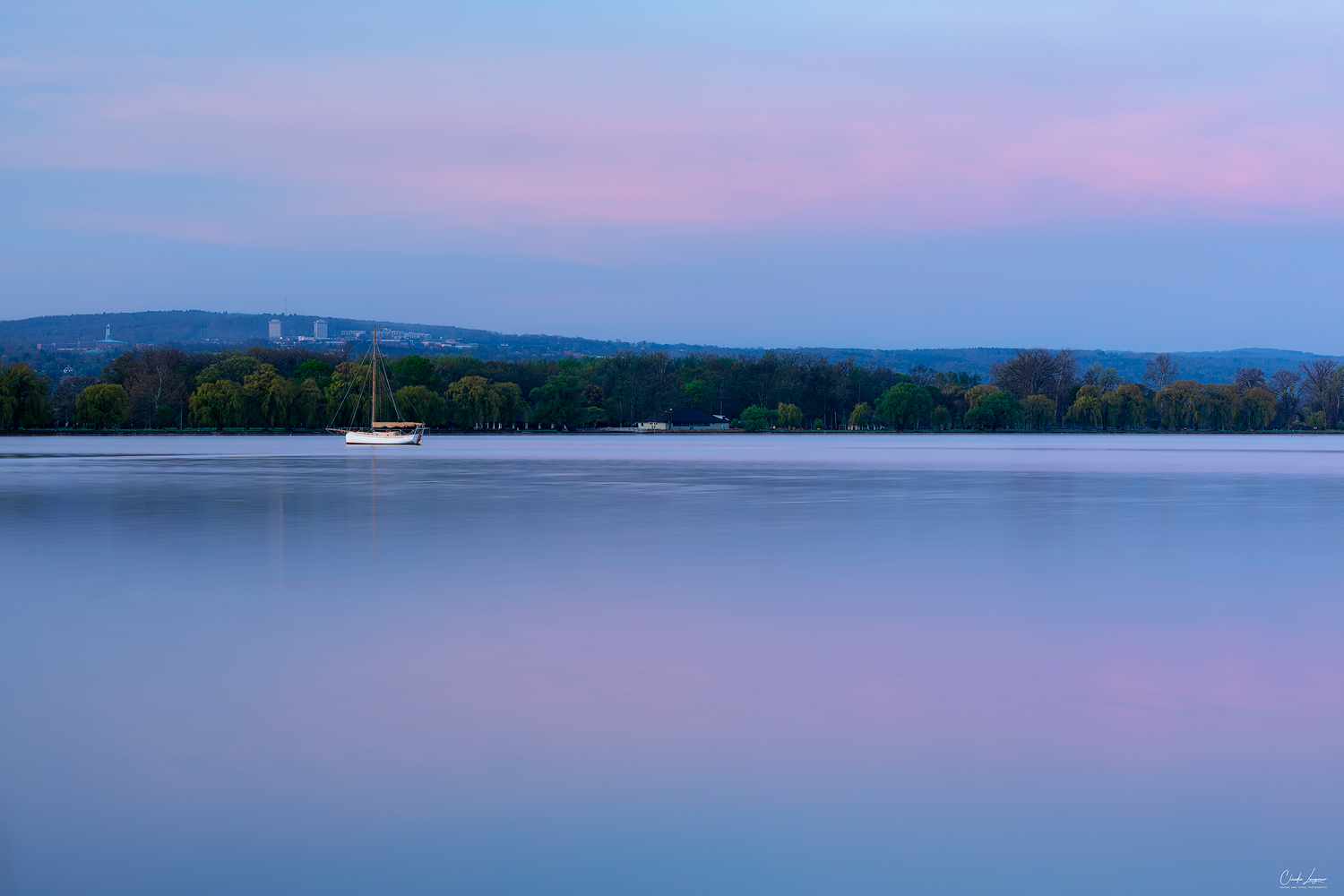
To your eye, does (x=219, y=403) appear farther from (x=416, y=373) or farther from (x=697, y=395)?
(x=697, y=395)

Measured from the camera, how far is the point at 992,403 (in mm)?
170250

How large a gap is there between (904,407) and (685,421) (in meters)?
35.8

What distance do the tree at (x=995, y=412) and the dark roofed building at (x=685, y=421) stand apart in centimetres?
3806

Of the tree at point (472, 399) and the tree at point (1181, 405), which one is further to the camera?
the tree at point (1181, 405)

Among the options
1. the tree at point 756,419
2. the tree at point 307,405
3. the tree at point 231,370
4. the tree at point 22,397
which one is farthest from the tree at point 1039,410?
the tree at point 22,397

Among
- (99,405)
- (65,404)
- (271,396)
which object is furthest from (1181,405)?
(65,404)

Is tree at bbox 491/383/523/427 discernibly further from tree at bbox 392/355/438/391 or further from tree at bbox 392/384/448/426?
tree at bbox 392/355/438/391

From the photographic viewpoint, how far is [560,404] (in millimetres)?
161625

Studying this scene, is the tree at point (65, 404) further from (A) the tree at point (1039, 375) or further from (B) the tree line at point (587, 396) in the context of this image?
(A) the tree at point (1039, 375)

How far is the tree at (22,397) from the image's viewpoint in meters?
105

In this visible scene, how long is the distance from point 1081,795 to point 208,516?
19.9 meters

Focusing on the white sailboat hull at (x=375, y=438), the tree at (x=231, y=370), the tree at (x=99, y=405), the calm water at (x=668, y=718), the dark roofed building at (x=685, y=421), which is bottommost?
the dark roofed building at (x=685, y=421)

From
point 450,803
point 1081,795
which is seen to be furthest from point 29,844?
point 1081,795

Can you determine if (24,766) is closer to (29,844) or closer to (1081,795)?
(29,844)
